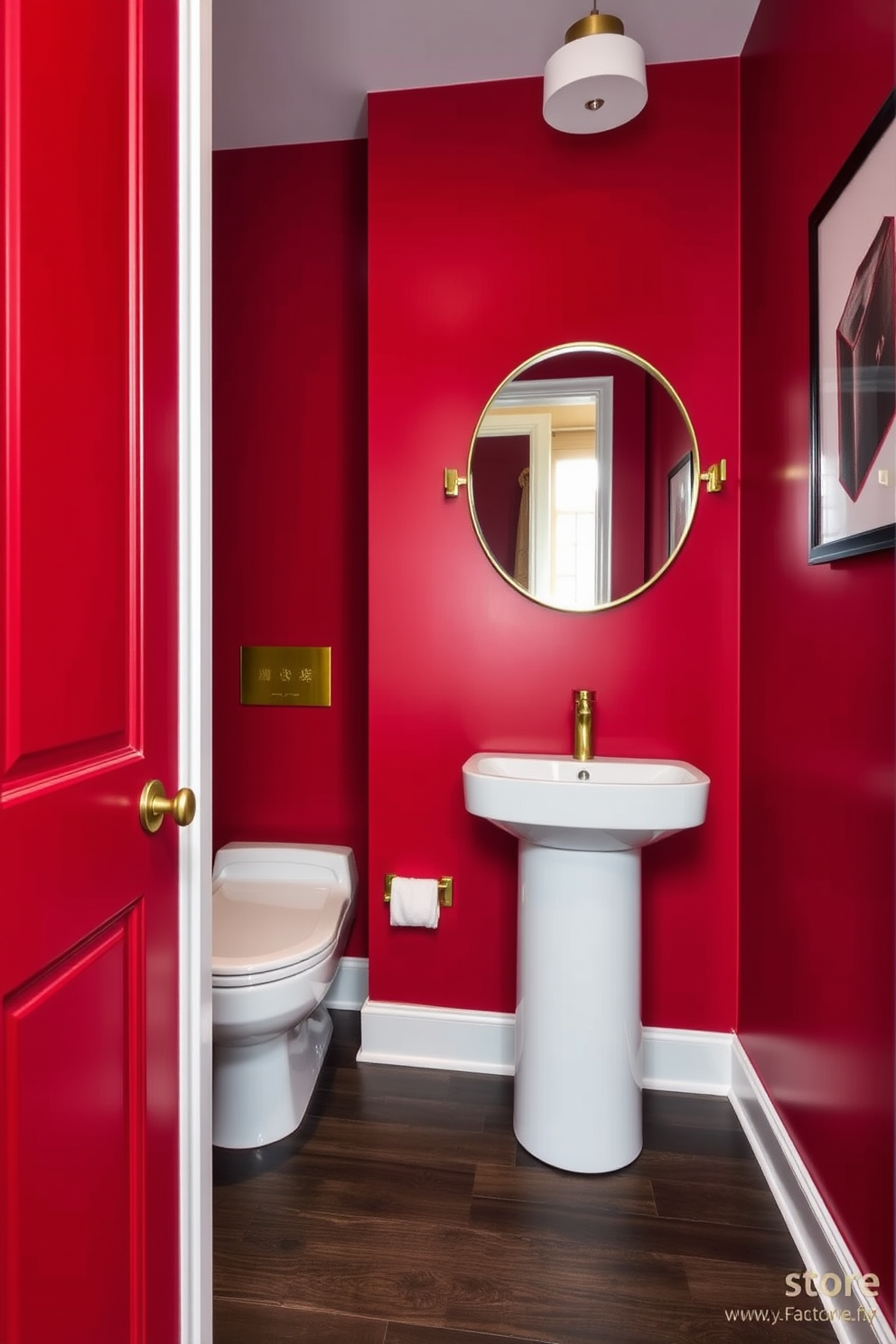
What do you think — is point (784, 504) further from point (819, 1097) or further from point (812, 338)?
point (819, 1097)

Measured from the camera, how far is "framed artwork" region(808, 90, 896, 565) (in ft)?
3.70

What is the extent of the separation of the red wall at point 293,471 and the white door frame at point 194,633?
1281 mm

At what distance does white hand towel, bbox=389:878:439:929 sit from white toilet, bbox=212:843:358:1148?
5.4 inches

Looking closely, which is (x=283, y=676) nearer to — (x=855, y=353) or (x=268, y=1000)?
(x=268, y=1000)

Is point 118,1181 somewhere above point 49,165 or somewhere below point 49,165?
below

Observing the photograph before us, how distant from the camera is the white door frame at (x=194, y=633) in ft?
3.27

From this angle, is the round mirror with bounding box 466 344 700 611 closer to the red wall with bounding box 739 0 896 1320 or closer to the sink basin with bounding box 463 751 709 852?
the red wall with bounding box 739 0 896 1320

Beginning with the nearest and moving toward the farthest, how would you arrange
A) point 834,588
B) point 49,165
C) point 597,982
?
point 49,165, point 834,588, point 597,982

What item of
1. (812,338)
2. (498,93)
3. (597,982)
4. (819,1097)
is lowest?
(819,1097)

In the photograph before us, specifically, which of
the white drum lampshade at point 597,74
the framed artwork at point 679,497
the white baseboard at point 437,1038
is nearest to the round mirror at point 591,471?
the framed artwork at point 679,497

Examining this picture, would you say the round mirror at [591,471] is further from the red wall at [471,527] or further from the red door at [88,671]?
the red door at [88,671]

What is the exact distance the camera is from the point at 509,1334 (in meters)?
1.25

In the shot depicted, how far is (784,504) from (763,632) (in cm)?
29

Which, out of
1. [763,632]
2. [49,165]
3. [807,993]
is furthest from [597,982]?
[49,165]
